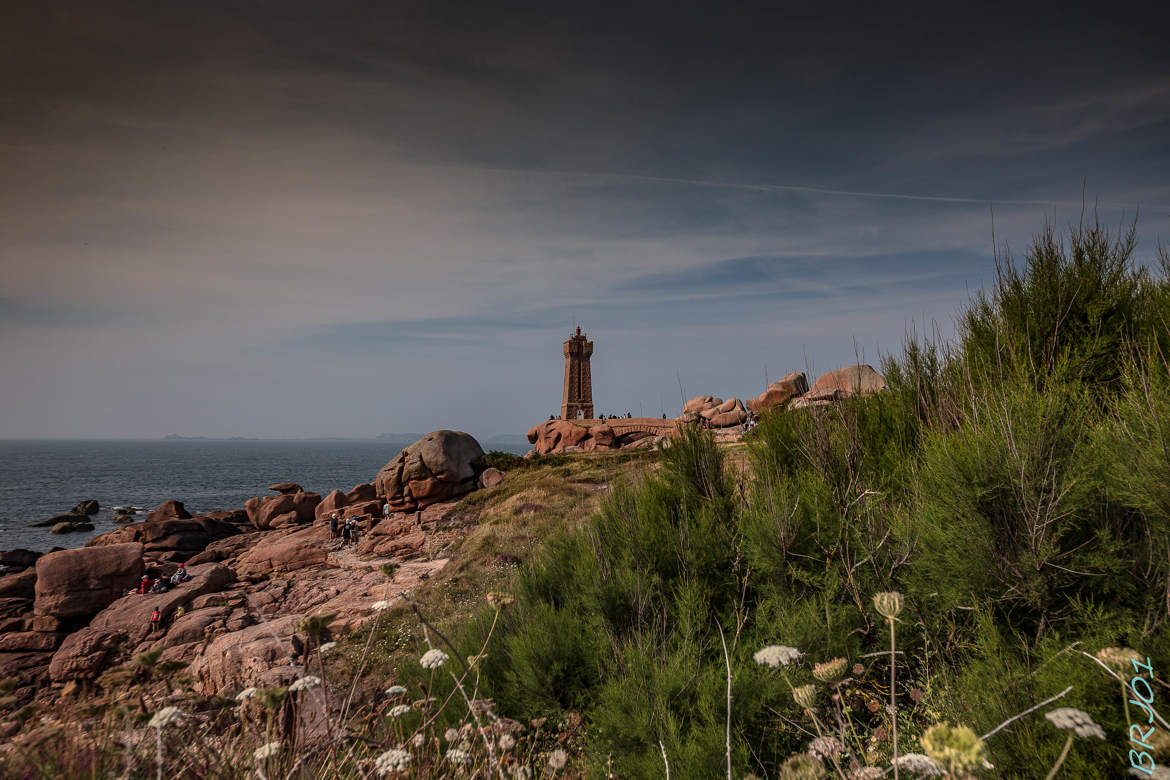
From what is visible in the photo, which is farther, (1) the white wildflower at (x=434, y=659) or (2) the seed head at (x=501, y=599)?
(2) the seed head at (x=501, y=599)

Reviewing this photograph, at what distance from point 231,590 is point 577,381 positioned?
35.1 meters

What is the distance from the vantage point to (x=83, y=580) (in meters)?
16.2

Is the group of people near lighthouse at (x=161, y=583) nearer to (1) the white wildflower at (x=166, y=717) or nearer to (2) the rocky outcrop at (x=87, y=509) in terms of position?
(1) the white wildflower at (x=166, y=717)

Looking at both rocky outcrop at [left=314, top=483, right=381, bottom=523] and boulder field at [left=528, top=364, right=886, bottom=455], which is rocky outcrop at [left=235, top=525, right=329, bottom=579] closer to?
rocky outcrop at [left=314, top=483, right=381, bottom=523]

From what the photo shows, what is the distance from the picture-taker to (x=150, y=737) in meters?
2.35

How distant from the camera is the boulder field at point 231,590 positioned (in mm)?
10625

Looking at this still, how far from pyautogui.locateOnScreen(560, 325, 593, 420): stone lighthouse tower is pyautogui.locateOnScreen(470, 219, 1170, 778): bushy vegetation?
41.7m

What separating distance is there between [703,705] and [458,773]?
1.63 meters

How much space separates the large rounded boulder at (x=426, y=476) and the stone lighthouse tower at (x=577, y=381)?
75.2 feet

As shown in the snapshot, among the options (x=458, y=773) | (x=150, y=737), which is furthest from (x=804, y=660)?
(x=150, y=737)

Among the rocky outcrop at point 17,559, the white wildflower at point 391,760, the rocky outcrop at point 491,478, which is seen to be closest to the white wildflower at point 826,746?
the white wildflower at point 391,760

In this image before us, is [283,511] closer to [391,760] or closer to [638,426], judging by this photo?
[638,426]

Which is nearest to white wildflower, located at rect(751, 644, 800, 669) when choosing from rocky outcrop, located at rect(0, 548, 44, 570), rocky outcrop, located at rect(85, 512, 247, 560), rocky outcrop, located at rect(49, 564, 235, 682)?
rocky outcrop, located at rect(49, 564, 235, 682)

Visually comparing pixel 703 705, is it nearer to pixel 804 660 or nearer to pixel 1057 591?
pixel 804 660
